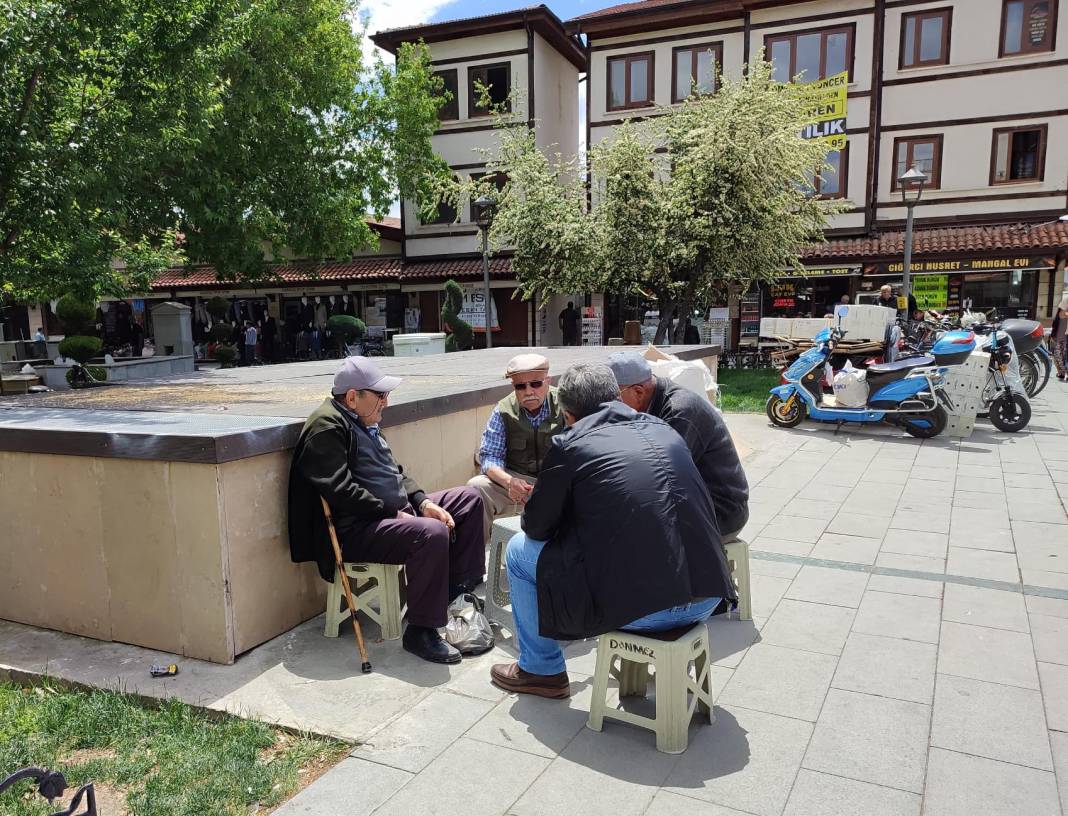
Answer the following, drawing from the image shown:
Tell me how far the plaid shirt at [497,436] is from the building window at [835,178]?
18.9m

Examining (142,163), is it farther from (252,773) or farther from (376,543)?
(252,773)

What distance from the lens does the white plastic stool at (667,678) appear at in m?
2.82

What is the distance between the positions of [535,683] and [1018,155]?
861 inches

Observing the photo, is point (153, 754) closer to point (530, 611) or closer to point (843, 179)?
point (530, 611)

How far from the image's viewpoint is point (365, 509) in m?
3.63

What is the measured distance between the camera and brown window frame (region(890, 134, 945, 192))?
66.1 feet

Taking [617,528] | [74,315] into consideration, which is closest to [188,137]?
[617,528]

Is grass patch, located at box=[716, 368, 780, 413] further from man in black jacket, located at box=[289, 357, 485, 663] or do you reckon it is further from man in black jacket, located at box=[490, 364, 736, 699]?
man in black jacket, located at box=[490, 364, 736, 699]

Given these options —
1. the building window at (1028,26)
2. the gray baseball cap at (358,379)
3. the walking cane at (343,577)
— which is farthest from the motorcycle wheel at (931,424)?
the building window at (1028,26)

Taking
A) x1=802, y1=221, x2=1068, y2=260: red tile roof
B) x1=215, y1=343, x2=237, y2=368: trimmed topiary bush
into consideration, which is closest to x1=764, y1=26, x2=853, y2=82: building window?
x1=802, y1=221, x2=1068, y2=260: red tile roof

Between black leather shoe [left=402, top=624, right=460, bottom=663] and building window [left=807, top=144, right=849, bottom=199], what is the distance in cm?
2025

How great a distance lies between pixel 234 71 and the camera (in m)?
13.3

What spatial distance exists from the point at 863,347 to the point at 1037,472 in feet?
13.1

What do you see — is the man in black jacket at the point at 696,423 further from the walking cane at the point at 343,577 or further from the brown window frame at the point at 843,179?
the brown window frame at the point at 843,179
